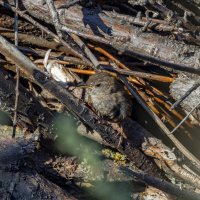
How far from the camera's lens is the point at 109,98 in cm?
214

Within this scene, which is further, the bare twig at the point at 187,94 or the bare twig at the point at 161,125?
the bare twig at the point at 161,125

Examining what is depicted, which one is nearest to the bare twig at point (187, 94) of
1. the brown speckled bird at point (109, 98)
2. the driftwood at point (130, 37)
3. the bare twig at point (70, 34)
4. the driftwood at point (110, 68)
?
the driftwood at point (110, 68)

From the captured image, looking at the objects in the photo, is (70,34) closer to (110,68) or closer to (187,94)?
(110,68)

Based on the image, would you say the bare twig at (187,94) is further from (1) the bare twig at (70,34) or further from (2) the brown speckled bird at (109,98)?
(1) the bare twig at (70,34)

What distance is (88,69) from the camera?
2.35m

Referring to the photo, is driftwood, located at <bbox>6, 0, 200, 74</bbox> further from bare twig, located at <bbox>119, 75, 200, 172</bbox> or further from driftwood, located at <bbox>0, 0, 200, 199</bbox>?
bare twig, located at <bbox>119, 75, 200, 172</bbox>

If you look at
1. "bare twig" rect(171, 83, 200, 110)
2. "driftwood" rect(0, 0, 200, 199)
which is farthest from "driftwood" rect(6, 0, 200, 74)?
"bare twig" rect(171, 83, 200, 110)

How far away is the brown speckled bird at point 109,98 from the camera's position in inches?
83.7

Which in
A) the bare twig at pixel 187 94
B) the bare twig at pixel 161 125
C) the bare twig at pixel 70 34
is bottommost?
the bare twig at pixel 161 125

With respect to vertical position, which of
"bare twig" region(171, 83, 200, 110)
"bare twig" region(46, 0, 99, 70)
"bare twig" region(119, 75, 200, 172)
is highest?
"bare twig" region(46, 0, 99, 70)

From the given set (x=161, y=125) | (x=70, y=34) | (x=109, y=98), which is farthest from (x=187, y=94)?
(x=70, y=34)

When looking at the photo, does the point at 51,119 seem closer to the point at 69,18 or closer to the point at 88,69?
the point at 88,69

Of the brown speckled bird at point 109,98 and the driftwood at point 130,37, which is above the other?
the driftwood at point 130,37

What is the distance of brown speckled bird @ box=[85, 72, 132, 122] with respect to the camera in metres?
2.13
